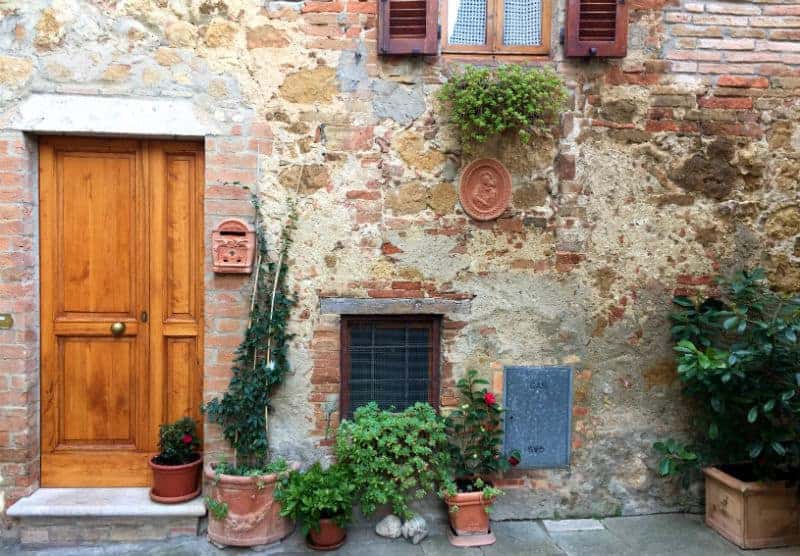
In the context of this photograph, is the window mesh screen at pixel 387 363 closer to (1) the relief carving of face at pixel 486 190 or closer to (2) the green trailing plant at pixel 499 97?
(1) the relief carving of face at pixel 486 190

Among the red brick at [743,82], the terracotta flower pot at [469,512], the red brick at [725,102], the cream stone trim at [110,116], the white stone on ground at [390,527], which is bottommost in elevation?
the white stone on ground at [390,527]

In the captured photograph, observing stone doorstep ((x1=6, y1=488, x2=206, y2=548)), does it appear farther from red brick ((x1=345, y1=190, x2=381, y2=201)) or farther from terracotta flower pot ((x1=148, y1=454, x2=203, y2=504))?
red brick ((x1=345, y1=190, x2=381, y2=201))

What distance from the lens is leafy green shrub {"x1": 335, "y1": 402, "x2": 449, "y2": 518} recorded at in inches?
144

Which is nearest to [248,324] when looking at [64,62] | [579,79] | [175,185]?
[175,185]

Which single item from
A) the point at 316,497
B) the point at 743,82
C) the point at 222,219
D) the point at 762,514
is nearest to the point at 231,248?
the point at 222,219

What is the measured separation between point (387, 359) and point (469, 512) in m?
1.06

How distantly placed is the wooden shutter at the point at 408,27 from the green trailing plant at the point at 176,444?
2650 mm

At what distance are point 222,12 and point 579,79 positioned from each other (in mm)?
2255

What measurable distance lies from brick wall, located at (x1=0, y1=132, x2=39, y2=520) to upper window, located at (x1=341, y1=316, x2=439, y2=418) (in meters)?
1.91

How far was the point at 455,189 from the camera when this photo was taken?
397 centimetres

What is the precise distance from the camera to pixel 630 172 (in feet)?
13.3

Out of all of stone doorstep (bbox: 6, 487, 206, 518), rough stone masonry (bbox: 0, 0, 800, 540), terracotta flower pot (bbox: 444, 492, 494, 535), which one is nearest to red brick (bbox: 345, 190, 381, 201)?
rough stone masonry (bbox: 0, 0, 800, 540)

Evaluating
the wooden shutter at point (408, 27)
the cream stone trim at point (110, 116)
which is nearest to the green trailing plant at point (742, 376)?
the wooden shutter at point (408, 27)

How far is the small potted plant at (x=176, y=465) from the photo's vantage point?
3838mm
